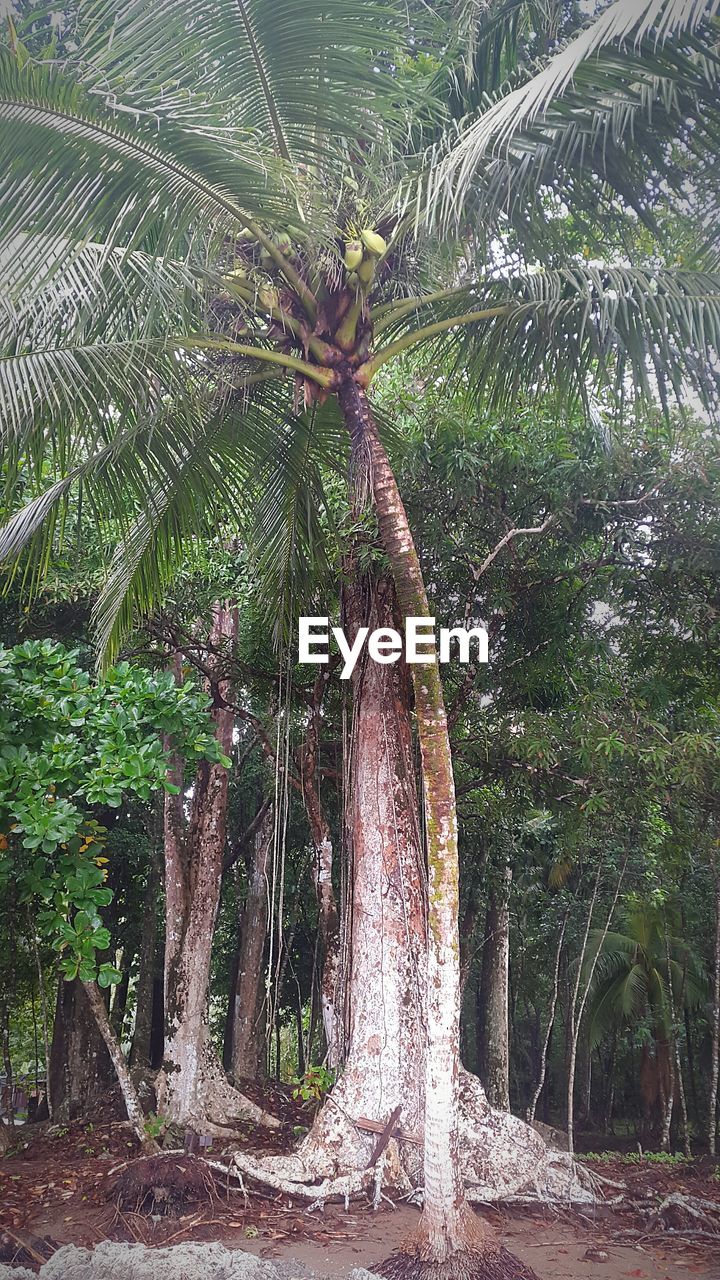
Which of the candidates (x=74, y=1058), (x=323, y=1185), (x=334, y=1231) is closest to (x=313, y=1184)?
(x=323, y=1185)

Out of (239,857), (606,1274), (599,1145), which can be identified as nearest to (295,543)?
(606,1274)

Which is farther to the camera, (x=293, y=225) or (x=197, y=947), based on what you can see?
(x=197, y=947)

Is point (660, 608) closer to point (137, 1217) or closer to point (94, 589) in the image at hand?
point (94, 589)

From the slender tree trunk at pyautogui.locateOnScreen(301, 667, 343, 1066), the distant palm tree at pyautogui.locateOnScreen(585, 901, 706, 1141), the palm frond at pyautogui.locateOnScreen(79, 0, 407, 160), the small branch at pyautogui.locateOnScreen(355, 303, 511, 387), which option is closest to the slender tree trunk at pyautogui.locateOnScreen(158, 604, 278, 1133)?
the slender tree trunk at pyautogui.locateOnScreen(301, 667, 343, 1066)

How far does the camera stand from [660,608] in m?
6.07

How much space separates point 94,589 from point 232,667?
134 centimetres

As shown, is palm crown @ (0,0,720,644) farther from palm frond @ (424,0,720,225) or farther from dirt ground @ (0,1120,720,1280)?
dirt ground @ (0,1120,720,1280)

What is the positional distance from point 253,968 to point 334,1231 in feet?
18.8

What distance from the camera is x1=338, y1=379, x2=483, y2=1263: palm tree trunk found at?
3604 mm

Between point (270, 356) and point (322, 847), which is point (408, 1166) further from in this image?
point (270, 356)

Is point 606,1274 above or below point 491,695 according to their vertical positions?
below

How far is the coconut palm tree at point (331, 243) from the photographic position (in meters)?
3.21

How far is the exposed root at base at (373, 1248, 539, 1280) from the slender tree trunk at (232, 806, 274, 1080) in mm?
5769

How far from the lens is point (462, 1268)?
3.54m
